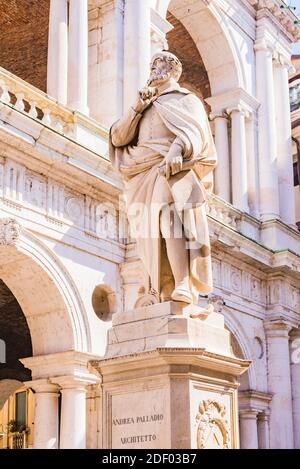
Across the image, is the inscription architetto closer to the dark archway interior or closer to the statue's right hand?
the statue's right hand

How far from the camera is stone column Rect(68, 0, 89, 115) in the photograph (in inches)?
657

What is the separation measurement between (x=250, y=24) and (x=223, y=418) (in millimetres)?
17933

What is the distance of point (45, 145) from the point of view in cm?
1462

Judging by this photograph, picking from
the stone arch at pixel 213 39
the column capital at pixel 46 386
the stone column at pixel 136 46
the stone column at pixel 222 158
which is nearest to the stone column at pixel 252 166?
the stone column at pixel 222 158

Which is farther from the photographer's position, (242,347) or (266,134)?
(266,134)

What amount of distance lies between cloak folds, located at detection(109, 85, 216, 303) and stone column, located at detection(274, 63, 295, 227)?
49.5 ft

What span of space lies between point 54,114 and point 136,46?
9.89 ft

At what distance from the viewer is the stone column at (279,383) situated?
20219 millimetres

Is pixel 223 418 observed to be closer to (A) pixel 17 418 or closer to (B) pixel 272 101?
(B) pixel 272 101

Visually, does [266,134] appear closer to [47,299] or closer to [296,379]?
[296,379]

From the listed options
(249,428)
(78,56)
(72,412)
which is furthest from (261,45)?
(72,412)

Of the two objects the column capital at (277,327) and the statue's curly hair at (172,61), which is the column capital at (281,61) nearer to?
the column capital at (277,327)

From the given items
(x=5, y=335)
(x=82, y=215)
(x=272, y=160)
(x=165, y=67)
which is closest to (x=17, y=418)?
(x=5, y=335)

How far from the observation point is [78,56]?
17031 millimetres
